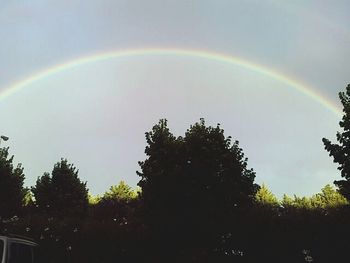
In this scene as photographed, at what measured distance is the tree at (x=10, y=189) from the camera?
1424 inches

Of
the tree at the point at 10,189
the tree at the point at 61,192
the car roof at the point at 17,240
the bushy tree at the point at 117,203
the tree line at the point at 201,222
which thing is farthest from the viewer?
the bushy tree at the point at 117,203

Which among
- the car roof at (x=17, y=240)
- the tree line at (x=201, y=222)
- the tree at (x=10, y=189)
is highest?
the tree at (x=10, y=189)

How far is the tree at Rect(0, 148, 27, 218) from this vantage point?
36.2m

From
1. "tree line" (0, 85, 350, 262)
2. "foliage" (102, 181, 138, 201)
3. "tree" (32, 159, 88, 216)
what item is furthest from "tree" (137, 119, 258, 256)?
"foliage" (102, 181, 138, 201)

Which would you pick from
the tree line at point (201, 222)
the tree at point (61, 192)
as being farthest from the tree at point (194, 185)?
the tree at point (61, 192)

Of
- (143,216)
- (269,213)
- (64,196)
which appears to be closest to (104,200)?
(64,196)

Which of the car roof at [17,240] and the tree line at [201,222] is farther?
the tree line at [201,222]

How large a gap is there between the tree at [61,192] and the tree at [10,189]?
1.62 metres

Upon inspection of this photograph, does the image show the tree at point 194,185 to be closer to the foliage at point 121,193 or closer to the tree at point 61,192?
the tree at point 61,192

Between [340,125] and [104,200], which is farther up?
[104,200]

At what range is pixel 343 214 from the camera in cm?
2486

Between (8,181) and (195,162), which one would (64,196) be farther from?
(195,162)

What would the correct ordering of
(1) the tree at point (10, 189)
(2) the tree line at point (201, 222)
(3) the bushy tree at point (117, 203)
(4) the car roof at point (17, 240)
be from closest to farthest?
(4) the car roof at point (17, 240) < (2) the tree line at point (201, 222) < (1) the tree at point (10, 189) < (3) the bushy tree at point (117, 203)

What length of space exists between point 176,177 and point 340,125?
34.8 ft
